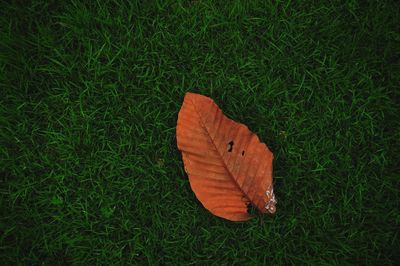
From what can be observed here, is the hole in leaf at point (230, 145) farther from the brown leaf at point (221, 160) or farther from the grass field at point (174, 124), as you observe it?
the grass field at point (174, 124)

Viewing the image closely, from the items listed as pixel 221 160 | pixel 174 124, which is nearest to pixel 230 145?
pixel 221 160

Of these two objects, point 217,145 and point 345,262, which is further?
point 345,262

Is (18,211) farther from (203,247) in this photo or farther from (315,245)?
(315,245)

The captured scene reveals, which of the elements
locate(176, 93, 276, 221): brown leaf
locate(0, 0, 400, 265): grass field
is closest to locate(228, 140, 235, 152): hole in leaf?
locate(176, 93, 276, 221): brown leaf

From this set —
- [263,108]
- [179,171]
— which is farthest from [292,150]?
[179,171]

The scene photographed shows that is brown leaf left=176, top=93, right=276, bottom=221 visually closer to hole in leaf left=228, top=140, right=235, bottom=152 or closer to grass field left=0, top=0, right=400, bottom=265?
hole in leaf left=228, top=140, right=235, bottom=152

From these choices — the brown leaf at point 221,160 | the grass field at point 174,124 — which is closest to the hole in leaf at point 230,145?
the brown leaf at point 221,160
